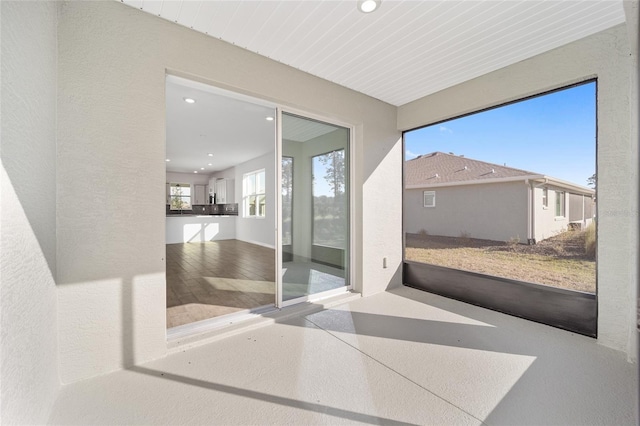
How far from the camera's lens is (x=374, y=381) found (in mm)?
1754

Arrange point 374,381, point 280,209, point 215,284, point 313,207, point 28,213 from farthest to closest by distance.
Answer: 1. point 215,284
2. point 313,207
3. point 280,209
4. point 374,381
5. point 28,213

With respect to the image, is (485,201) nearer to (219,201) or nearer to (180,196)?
(219,201)

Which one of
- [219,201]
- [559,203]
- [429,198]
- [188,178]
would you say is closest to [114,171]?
[559,203]

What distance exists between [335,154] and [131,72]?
2.27 m

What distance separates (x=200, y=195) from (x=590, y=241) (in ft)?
39.5

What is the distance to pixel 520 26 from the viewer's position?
2.13m

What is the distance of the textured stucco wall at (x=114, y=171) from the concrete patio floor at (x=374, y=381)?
33 cm

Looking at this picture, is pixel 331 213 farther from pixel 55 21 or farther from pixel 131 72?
pixel 55 21

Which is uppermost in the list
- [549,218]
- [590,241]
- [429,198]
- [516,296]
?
[429,198]

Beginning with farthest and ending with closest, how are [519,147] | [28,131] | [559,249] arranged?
[519,147]
[559,249]
[28,131]

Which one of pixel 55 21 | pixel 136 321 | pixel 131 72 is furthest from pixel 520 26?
pixel 136 321

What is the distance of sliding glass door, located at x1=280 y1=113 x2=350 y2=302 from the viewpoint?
9.98ft

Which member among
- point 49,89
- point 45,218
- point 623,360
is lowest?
point 623,360

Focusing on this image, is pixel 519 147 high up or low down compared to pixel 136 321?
up
